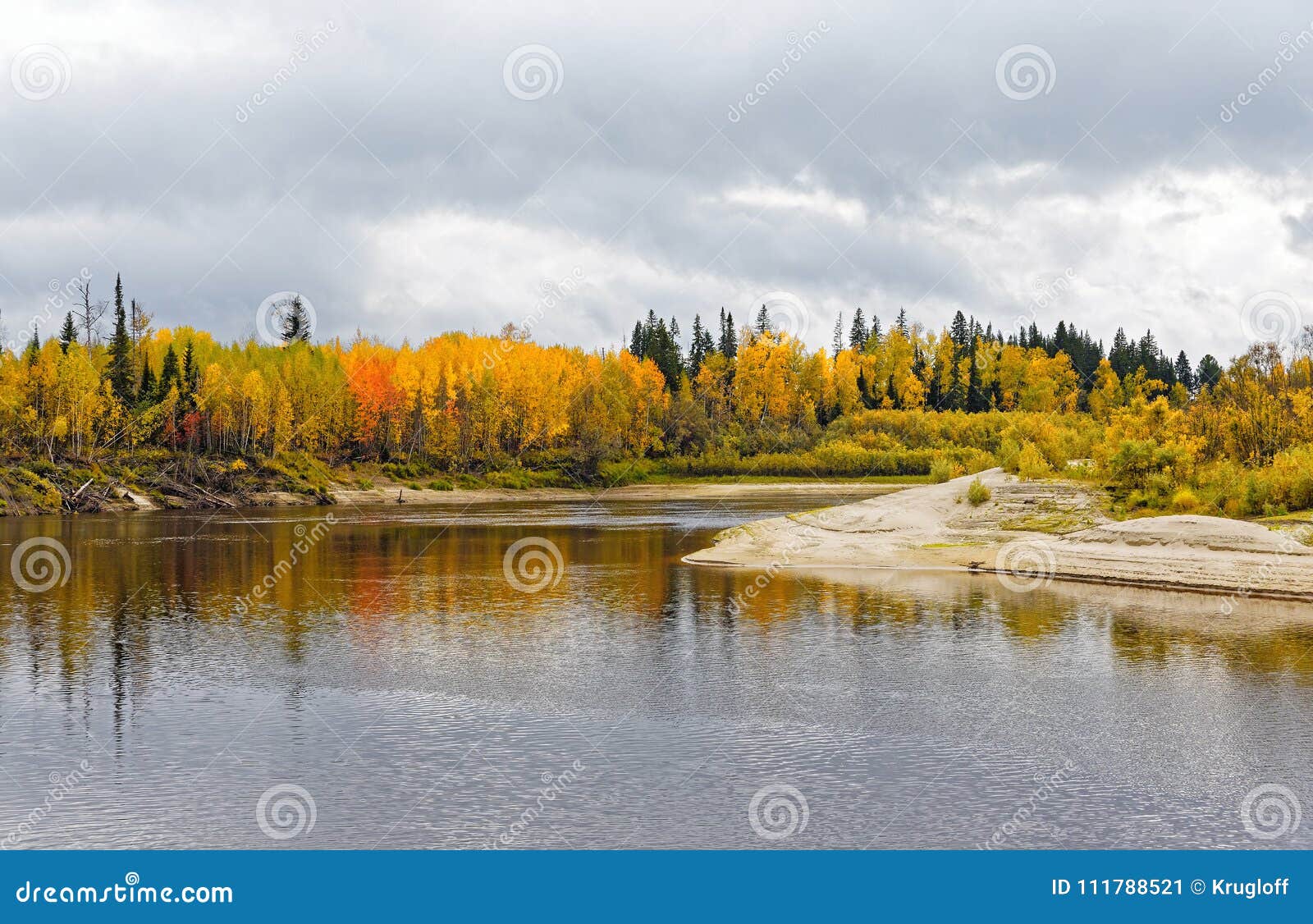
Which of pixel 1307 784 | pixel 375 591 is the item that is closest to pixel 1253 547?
pixel 1307 784

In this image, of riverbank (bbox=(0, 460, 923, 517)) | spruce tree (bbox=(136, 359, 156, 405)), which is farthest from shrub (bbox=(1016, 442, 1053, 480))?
spruce tree (bbox=(136, 359, 156, 405))

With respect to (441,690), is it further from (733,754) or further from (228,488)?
(228,488)

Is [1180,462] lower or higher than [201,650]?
higher

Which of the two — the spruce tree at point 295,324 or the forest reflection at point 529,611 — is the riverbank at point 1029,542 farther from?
the spruce tree at point 295,324

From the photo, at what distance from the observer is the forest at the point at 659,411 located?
43406 mm

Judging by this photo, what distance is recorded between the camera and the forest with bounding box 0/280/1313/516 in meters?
43.4

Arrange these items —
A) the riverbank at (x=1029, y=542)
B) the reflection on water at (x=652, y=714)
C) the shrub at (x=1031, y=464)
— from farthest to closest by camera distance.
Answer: the shrub at (x=1031, y=464)
the riverbank at (x=1029, y=542)
the reflection on water at (x=652, y=714)

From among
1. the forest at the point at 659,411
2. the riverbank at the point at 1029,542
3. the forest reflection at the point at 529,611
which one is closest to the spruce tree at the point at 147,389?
the forest at the point at 659,411

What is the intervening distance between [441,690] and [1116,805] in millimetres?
10885

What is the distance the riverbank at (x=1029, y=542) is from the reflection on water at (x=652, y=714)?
79.9 inches

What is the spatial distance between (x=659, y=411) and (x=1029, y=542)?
10795 cm

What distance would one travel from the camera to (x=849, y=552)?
40094 millimetres

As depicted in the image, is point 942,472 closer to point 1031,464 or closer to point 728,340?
point 1031,464

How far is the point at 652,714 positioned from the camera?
54.9 ft
